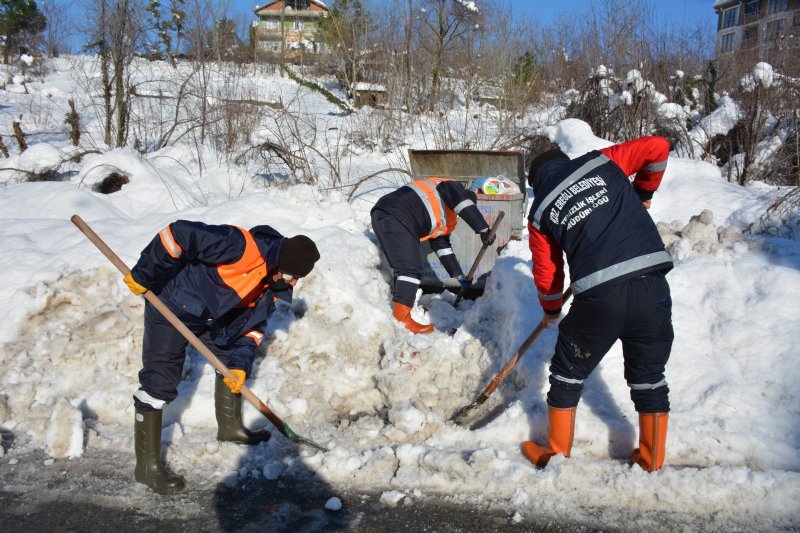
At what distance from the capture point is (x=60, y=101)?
13867 millimetres

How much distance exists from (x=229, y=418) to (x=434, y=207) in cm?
246

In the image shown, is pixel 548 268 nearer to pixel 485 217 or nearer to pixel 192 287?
pixel 192 287

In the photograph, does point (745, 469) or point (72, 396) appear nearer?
point (745, 469)

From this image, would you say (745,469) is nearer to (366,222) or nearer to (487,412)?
(487,412)

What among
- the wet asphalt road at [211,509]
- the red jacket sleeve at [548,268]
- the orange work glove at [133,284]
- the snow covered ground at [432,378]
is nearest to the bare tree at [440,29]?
the snow covered ground at [432,378]

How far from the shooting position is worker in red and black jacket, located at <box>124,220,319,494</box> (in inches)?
119

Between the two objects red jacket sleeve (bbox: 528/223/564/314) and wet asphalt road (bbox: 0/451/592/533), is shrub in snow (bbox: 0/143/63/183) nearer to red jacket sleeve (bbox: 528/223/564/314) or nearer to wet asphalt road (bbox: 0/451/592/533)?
wet asphalt road (bbox: 0/451/592/533)

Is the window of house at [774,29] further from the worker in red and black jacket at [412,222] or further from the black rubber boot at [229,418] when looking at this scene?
the black rubber boot at [229,418]

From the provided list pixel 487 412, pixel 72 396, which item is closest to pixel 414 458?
pixel 487 412

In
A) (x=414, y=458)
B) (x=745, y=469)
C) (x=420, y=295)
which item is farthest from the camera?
(x=420, y=295)

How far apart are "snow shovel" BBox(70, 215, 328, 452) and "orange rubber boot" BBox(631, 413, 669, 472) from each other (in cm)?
172

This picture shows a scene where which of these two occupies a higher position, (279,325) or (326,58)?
(326,58)

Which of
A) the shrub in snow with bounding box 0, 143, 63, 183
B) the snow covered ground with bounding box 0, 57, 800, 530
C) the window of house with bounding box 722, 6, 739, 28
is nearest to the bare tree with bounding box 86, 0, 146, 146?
the shrub in snow with bounding box 0, 143, 63, 183

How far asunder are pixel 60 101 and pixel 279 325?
1211cm
